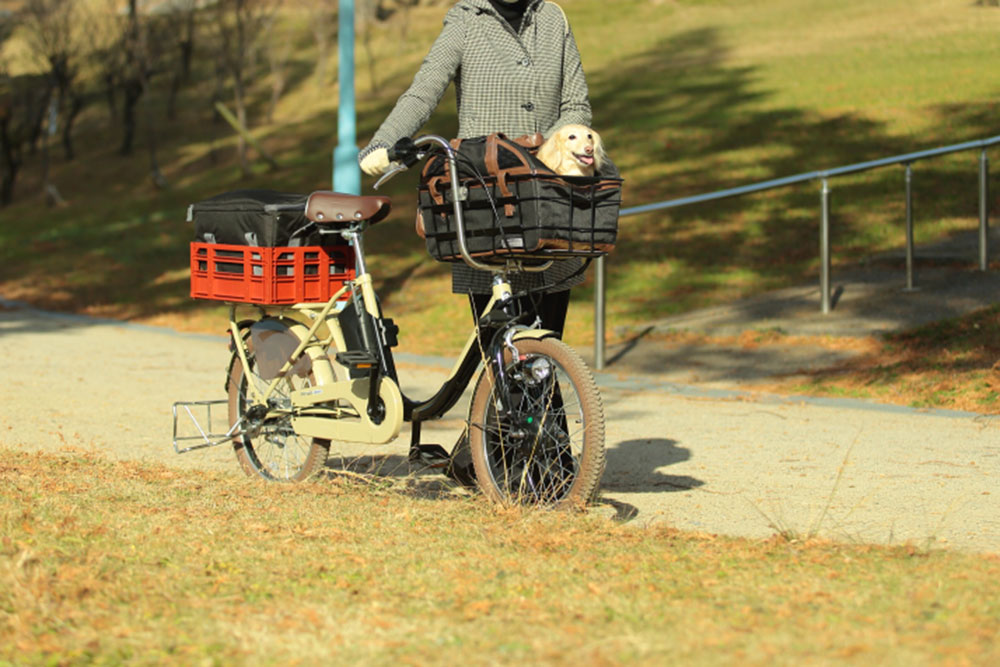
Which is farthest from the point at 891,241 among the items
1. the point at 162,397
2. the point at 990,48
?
the point at 990,48

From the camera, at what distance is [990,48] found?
2727 centimetres

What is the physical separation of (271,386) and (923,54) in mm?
25445

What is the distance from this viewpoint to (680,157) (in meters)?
21.0

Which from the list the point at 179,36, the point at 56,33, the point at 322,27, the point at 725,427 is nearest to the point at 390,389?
the point at 725,427

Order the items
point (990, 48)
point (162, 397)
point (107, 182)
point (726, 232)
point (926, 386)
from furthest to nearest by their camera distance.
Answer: point (107, 182)
point (990, 48)
point (726, 232)
point (162, 397)
point (926, 386)

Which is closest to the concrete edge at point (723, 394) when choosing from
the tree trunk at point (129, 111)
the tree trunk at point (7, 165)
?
the tree trunk at point (7, 165)

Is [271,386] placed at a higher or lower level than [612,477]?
higher

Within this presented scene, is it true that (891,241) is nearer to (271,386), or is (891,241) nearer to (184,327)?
(184,327)

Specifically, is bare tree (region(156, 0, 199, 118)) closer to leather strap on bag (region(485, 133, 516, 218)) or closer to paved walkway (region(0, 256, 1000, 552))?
paved walkway (region(0, 256, 1000, 552))

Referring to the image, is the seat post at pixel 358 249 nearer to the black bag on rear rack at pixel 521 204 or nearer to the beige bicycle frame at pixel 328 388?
the beige bicycle frame at pixel 328 388

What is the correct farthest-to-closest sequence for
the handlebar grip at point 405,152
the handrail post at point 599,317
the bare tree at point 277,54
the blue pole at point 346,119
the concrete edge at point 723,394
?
1. the bare tree at point 277,54
2. the blue pole at point 346,119
3. the handrail post at point 599,317
4. the concrete edge at point 723,394
5. the handlebar grip at point 405,152

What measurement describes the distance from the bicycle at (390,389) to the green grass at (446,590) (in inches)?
9.2

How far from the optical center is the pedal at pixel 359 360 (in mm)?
4992

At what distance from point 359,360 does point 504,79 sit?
4.08 feet
